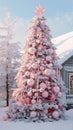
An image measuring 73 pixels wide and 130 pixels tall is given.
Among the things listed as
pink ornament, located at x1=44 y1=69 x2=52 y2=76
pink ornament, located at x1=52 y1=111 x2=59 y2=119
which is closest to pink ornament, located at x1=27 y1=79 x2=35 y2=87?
pink ornament, located at x1=44 y1=69 x2=52 y2=76

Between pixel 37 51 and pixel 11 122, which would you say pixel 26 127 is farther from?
pixel 37 51

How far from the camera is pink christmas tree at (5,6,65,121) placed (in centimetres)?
1331

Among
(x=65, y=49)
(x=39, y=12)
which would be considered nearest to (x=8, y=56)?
(x=65, y=49)

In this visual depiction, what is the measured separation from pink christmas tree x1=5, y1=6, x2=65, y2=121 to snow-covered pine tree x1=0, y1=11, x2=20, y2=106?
28.3ft

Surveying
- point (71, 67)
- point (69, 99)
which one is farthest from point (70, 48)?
point (69, 99)

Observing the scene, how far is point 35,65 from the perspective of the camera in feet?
44.5

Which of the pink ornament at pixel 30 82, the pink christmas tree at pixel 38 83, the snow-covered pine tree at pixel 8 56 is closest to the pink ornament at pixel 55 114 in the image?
the pink christmas tree at pixel 38 83

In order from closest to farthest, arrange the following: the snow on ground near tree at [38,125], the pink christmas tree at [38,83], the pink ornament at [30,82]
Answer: the snow on ground near tree at [38,125]
the pink christmas tree at [38,83]
the pink ornament at [30,82]

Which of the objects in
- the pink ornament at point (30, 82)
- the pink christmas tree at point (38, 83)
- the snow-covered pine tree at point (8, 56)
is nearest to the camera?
the pink christmas tree at point (38, 83)

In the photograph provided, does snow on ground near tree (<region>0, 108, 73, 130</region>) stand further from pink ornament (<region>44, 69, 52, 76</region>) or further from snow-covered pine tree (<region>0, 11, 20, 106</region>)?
snow-covered pine tree (<region>0, 11, 20, 106</region>)

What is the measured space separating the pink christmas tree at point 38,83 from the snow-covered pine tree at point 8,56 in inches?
340

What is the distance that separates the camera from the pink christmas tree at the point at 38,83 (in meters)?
13.3

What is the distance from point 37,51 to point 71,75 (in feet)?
33.0

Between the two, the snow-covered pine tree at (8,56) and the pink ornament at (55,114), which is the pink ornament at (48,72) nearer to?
the pink ornament at (55,114)
